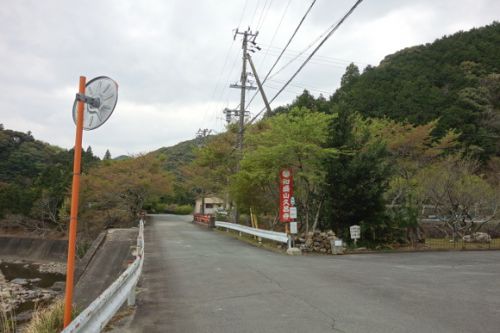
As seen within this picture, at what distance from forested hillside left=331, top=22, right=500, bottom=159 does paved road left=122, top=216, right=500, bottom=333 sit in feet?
86.3

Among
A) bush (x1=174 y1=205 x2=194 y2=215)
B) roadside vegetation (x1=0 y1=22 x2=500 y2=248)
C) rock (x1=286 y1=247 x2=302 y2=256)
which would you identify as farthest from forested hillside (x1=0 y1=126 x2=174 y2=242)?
bush (x1=174 y1=205 x2=194 y2=215)

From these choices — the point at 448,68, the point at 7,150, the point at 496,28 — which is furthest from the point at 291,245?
the point at 7,150

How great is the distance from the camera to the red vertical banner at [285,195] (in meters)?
15.3

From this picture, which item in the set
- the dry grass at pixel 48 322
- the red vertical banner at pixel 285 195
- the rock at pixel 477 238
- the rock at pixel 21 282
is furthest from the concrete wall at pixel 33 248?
the dry grass at pixel 48 322

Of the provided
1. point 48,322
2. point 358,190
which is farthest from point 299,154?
point 48,322

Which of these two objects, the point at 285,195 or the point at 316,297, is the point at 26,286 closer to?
the point at 285,195

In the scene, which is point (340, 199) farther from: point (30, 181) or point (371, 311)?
point (30, 181)

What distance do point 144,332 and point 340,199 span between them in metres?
11.9

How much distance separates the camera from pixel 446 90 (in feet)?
127

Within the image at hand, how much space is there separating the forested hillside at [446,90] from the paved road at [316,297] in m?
26.3

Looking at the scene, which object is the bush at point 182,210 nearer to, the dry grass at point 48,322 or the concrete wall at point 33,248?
the concrete wall at point 33,248

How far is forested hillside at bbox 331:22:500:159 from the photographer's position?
115 feet

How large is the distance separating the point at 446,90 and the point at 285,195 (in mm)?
31513

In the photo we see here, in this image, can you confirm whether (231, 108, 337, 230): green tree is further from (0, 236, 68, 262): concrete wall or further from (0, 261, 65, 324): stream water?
(0, 236, 68, 262): concrete wall
